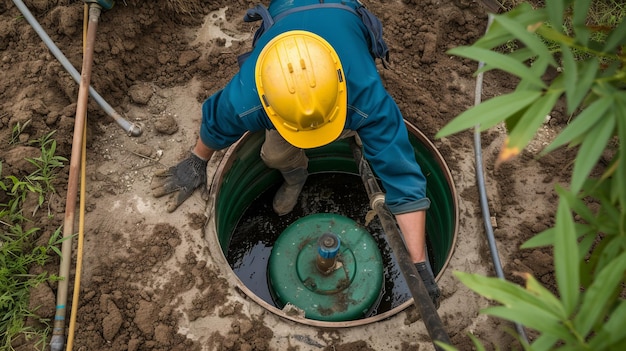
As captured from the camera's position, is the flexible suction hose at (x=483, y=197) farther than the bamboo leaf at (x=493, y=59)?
Yes

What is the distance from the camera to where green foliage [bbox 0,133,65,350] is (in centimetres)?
206

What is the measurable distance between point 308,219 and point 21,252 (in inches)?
63.1

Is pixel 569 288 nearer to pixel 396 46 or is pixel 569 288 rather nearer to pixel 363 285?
pixel 363 285

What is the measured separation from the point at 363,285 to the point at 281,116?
1.27m

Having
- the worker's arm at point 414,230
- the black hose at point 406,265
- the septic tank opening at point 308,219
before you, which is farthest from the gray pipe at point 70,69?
the worker's arm at point 414,230

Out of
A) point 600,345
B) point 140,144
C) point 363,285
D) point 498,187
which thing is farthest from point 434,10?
point 600,345

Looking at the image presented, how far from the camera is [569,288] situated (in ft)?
2.93

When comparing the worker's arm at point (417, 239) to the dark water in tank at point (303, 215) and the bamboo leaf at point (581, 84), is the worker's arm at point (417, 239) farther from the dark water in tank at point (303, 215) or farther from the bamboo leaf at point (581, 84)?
the bamboo leaf at point (581, 84)

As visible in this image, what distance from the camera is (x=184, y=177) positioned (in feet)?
8.27

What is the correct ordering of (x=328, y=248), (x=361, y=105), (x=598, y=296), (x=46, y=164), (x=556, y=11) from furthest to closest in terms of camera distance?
(x=328, y=248)
(x=46, y=164)
(x=361, y=105)
(x=556, y=11)
(x=598, y=296)

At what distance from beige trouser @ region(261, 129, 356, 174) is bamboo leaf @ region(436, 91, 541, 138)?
1.51m

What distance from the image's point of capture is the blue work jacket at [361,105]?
2010 millimetres

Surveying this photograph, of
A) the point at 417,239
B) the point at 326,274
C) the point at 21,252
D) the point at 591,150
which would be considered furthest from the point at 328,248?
the point at 591,150

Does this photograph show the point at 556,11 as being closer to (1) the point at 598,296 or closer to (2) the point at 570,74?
(2) the point at 570,74
